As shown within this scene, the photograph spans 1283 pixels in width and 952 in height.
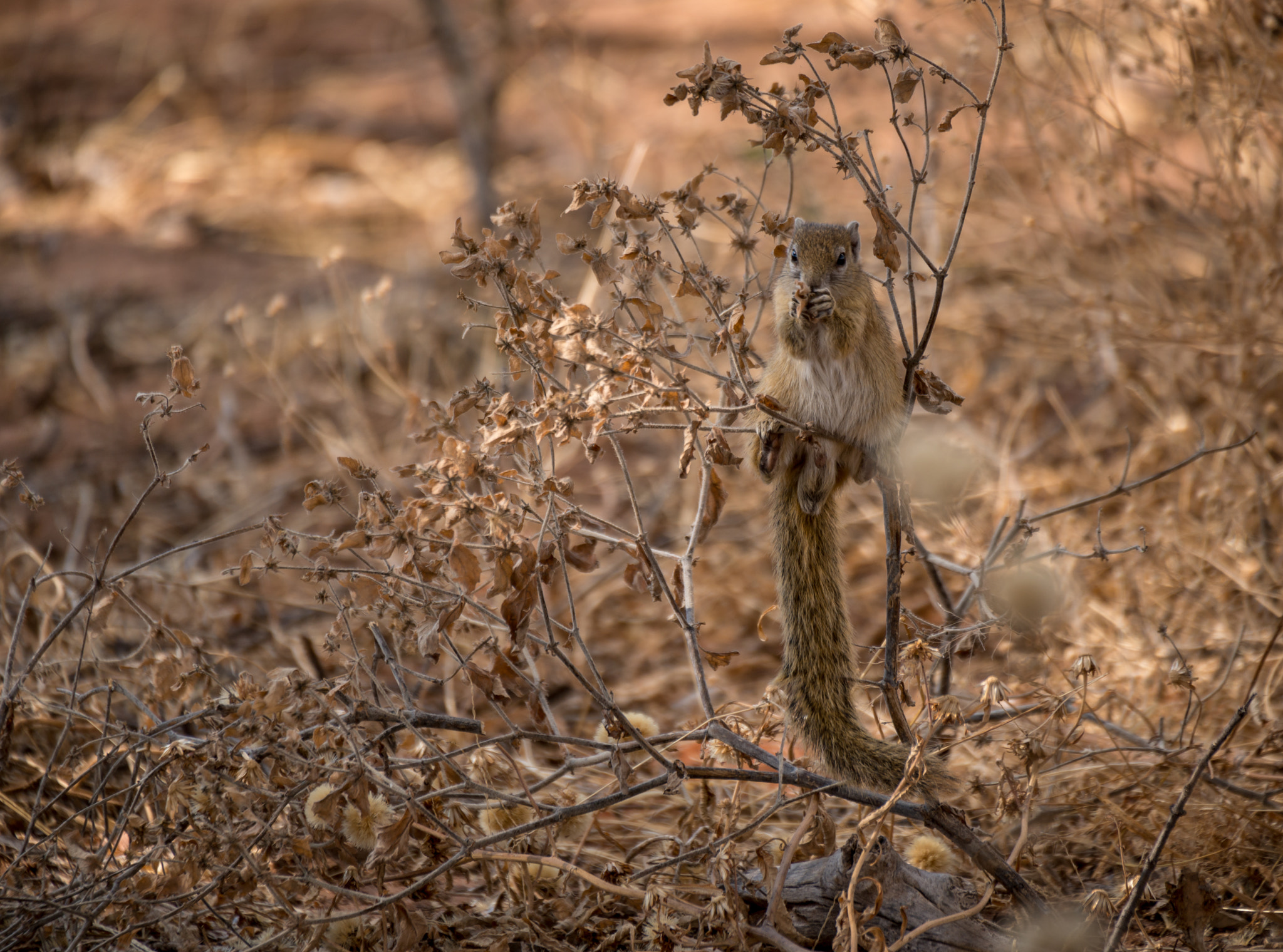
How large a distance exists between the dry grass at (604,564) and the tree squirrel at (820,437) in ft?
0.41

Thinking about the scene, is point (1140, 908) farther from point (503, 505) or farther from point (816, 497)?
point (503, 505)

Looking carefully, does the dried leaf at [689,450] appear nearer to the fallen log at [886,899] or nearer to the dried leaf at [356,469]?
the dried leaf at [356,469]

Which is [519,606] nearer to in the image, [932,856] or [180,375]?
[180,375]

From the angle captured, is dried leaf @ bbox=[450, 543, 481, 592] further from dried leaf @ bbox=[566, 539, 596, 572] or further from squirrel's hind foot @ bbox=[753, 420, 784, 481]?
squirrel's hind foot @ bbox=[753, 420, 784, 481]

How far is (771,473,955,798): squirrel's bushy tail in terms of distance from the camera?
2.17m

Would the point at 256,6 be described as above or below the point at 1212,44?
below

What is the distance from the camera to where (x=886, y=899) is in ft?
7.39

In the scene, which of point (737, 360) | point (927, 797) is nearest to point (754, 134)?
point (737, 360)

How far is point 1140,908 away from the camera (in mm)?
2426

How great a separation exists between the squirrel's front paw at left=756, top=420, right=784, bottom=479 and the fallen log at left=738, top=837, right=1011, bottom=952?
2.71ft

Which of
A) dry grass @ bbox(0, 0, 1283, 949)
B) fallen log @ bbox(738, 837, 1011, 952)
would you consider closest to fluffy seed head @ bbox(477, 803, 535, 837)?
dry grass @ bbox(0, 0, 1283, 949)

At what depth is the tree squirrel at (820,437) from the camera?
2.35m

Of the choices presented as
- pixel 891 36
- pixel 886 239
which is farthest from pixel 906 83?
pixel 886 239

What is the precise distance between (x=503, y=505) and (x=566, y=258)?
16.4 feet
